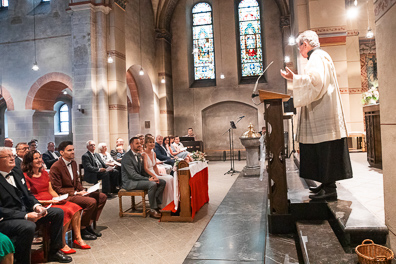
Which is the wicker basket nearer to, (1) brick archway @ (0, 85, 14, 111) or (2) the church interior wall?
(1) brick archway @ (0, 85, 14, 111)

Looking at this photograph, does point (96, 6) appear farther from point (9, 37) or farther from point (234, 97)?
point (234, 97)

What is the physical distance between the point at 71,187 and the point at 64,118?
59.7 feet

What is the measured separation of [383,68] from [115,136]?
29.3ft

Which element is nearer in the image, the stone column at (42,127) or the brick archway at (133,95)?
the stone column at (42,127)

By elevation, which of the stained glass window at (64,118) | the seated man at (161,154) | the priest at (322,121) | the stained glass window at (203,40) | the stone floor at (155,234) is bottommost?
the stone floor at (155,234)

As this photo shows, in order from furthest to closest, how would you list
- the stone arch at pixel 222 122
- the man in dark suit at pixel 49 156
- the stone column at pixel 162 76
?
the stone arch at pixel 222 122, the stone column at pixel 162 76, the man in dark suit at pixel 49 156

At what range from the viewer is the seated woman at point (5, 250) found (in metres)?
2.69

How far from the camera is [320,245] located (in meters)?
2.44

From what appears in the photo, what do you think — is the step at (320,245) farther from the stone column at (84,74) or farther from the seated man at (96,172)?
the stone column at (84,74)

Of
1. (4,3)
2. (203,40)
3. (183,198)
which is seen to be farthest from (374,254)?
(203,40)

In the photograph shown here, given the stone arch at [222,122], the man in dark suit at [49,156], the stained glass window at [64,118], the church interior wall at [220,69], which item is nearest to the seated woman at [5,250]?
the man in dark suit at [49,156]

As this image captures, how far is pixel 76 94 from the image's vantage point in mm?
9922

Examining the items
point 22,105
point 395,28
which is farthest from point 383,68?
point 22,105

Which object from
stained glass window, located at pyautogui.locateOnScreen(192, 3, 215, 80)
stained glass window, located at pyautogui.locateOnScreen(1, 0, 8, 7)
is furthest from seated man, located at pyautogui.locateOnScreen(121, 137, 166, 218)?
stained glass window, located at pyautogui.locateOnScreen(192, 3, 215, 80)
